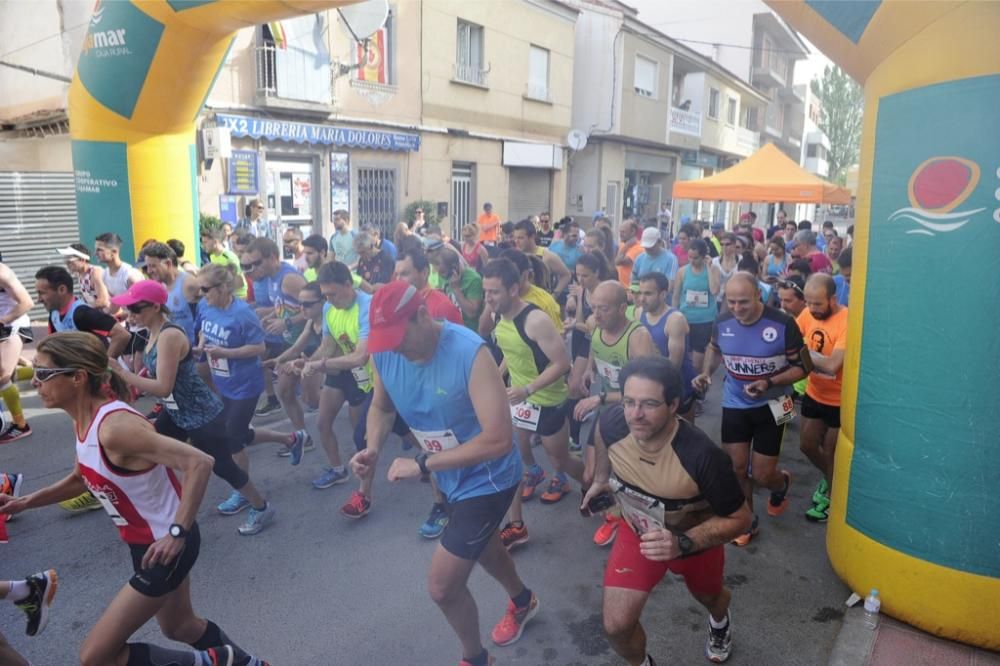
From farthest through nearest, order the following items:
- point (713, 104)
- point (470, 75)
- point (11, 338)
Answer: point (713, 104)
point (470, 75)
point (11, 338)

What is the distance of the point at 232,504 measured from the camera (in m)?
5.11

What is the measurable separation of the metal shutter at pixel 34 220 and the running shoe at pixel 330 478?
8414 millimetres

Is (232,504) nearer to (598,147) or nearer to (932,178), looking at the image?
(932,178)

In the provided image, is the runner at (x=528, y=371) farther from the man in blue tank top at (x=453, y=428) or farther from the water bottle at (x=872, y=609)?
the water bottle at (x=872, y=609)

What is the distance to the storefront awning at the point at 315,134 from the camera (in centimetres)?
1257

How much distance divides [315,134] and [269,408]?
27.0 ft

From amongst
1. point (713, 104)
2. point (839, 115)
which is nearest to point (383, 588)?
point (713, 104)

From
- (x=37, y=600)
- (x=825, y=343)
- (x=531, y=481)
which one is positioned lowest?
(x=531, y=481)

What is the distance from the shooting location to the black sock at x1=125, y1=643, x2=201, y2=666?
9.00ft

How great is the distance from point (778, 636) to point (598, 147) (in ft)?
70.6

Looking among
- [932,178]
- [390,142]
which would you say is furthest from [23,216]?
[932,178]

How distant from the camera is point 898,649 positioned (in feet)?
11.5

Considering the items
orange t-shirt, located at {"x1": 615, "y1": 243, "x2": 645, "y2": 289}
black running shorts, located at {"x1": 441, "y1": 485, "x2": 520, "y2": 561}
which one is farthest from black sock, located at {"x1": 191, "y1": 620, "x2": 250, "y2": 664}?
orange t-shirt, located at {"x1": 615, "y1": 243, "x2": 645, "y2": 289}

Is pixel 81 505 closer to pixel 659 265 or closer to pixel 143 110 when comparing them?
pixel 143 110
